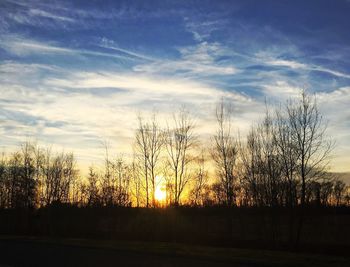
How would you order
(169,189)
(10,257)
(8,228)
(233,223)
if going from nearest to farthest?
(10,257), (233,223), (169,189), (8,228)

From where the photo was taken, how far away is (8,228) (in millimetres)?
52188

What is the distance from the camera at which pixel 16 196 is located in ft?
203

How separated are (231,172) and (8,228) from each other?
3079cm

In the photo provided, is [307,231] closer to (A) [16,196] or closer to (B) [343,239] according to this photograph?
(B) [343,239]

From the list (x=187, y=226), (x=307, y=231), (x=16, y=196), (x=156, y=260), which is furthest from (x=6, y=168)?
(x=156, y=260)

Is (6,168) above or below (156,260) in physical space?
above

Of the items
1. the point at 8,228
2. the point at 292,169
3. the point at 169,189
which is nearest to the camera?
the point at 292,169

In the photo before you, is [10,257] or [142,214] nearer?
[10,257]

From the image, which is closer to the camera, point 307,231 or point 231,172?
point 307,231

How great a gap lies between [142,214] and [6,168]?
39.9 metres

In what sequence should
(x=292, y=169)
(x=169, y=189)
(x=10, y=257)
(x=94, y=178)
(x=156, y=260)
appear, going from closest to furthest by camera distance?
(x=156, y=260), (x=10, y=257), (x=292, y=169), (x=169, y=189), (x=94, y=178)

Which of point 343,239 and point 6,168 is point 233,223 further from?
point 6,168

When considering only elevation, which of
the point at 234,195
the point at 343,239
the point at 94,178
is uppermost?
the point at 94,178

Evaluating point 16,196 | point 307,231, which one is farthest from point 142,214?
point 16,196
